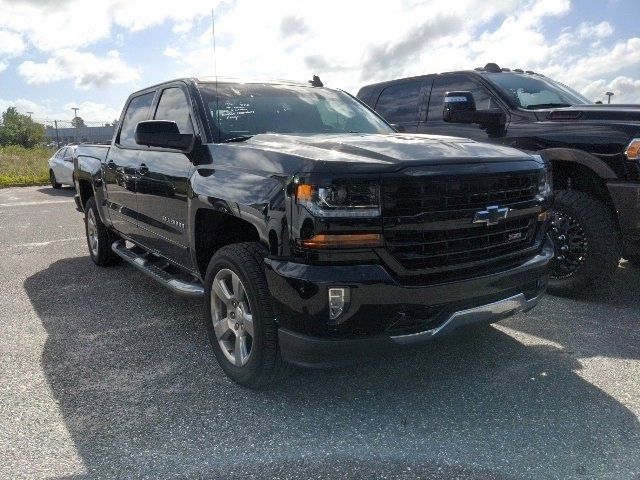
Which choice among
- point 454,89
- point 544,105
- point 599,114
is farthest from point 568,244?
point 454,89

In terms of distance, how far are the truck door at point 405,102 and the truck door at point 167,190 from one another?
9.47 feet

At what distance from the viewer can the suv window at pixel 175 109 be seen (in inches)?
155

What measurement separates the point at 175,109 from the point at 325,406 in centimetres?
248

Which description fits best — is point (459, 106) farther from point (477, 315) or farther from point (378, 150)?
point (477, 315)

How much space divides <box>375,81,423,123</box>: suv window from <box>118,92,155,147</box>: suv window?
9.87ft

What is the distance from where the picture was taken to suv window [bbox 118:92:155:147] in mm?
4898

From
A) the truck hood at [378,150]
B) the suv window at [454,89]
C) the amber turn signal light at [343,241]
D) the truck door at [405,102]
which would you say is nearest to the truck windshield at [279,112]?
the truck hood at [378,150]

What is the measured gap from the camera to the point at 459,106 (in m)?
5.01

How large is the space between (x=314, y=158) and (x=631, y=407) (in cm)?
209

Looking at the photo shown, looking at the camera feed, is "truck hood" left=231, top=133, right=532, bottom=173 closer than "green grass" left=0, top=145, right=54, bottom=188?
Yes

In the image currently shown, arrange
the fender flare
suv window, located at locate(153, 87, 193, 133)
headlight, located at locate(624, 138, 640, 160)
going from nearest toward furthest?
suv window, located at locate(153, 87, 193, 133) → headlight, located at locate(624, 138, 640, 160) → the fender flare

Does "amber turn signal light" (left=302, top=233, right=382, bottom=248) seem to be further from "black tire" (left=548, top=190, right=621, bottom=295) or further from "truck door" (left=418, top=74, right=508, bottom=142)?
"truck door" (left=418, top=74, right=508, bottom=142)

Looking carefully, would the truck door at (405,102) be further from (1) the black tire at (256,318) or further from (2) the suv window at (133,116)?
(1) the black tire at (256,318)

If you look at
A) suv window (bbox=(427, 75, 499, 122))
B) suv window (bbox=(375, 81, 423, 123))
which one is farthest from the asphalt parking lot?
suv window (bbox=(375, 81, 423, 123))
